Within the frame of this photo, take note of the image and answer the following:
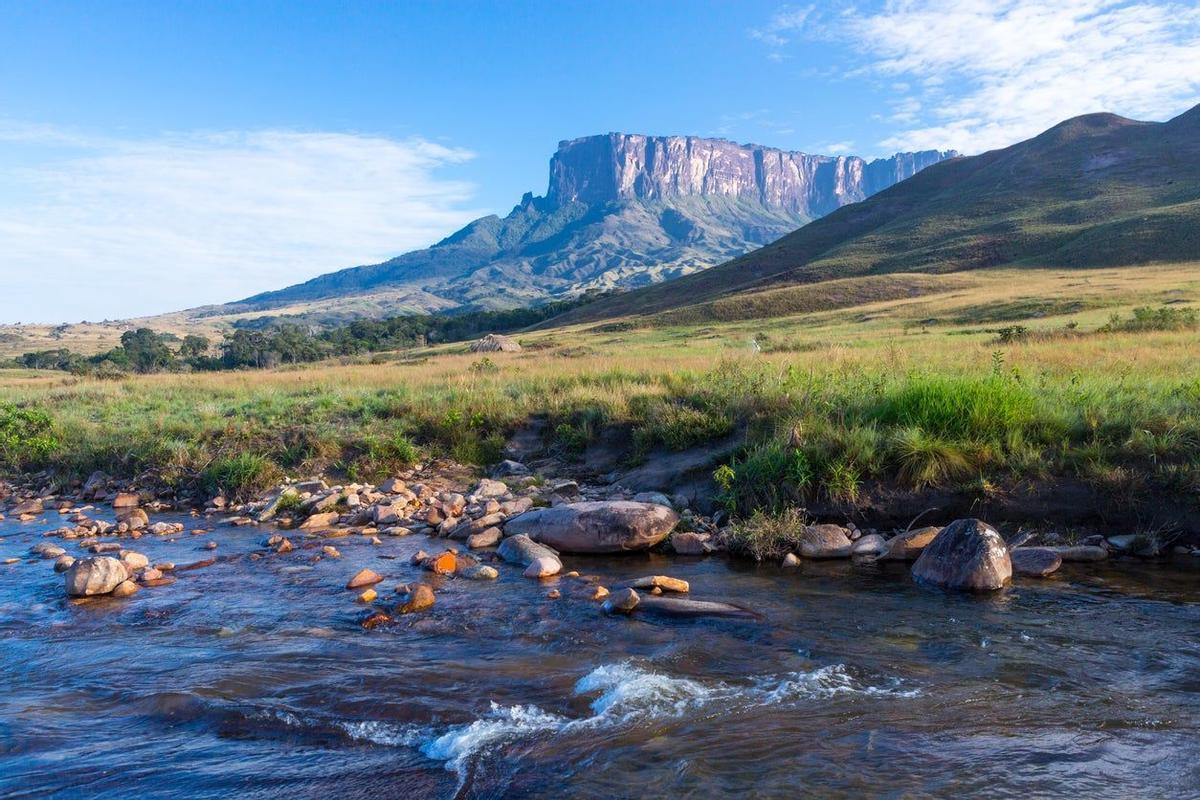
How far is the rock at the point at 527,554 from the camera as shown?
33.1ft

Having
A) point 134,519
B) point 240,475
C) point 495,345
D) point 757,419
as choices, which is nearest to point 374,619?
point 757,419

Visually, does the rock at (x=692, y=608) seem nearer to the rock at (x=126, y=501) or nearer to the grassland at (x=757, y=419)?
the grassland at (x=757, y=419)

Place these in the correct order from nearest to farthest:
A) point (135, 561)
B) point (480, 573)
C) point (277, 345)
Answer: point (480, 573)
point (135, 561)
point (277, 345)

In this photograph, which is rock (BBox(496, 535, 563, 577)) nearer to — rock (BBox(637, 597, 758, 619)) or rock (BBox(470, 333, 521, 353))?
rock (BBox(637, 597, 758, 619))

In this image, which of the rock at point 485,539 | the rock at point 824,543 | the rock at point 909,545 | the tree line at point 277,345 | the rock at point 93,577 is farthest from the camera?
the tree line at point 277,345

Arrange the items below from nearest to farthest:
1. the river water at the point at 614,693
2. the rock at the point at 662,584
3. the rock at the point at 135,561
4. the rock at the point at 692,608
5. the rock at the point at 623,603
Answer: the river water at the point at 614,693, the rock at the point at 692,608, the rock at the point at 623,603, the rock at the point at 662,584, the rock at the point at 135,561

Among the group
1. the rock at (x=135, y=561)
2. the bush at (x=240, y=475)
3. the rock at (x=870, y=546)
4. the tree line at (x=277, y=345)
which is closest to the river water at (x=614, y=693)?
the rock at (x=870, y=546)

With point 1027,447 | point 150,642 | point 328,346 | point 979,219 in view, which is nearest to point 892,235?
point 979,219

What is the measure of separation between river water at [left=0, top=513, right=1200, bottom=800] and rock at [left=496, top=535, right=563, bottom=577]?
502 millimetres

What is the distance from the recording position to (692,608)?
8375 mm

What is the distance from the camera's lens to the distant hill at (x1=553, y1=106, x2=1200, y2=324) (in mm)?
75562

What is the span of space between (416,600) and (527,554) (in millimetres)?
1993

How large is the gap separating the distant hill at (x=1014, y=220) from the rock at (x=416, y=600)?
211 feet

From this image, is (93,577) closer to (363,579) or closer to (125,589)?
(125,589)
